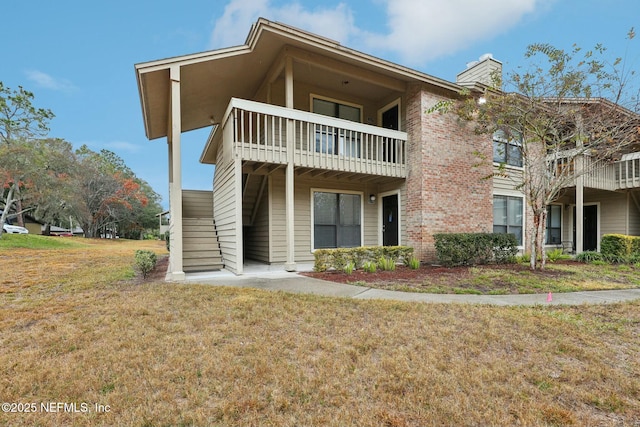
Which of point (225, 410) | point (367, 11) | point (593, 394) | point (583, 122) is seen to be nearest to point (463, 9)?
point (367, 11)

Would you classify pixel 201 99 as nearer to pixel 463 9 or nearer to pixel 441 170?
pixel 441 170

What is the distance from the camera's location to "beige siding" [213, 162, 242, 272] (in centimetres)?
736

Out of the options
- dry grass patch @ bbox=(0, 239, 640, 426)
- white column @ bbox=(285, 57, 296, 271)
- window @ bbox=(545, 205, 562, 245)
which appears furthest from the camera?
window @ bbox=(545, 205, 562, 245)

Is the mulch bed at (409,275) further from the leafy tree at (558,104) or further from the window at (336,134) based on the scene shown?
the window at (336,134)

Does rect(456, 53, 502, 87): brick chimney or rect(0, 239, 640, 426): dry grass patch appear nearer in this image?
rect(0, 239, 640, 426): dry grass patch

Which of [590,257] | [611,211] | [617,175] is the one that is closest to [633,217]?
[611,211]

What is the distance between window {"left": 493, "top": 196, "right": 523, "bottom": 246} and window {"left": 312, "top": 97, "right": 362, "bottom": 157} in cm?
568

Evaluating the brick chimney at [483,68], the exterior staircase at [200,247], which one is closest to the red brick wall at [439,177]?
the brick chimney at [483,68]

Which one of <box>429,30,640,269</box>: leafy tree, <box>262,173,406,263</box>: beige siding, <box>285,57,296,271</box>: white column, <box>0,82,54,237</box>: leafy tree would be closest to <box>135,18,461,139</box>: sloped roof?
<box>285,57,296,271</box>: white column

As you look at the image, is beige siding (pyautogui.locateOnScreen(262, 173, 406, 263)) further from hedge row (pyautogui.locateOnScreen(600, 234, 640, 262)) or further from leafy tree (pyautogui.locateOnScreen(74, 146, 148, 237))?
leafy tree (pyautogui.locateOnScreen(74, 146, 148, 237))

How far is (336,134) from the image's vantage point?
9.36m

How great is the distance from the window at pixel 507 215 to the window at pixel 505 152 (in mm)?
1351

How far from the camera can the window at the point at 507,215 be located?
11.2m

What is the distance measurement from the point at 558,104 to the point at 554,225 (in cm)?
861
